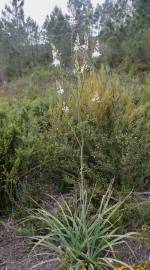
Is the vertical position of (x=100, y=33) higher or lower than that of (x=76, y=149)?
higher

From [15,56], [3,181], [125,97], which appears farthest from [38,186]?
[15,56]

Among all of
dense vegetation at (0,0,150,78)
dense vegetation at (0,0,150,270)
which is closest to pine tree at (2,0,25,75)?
dense vegetation at (0,0,150,78)

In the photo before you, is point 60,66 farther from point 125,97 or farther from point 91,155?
point 125,97

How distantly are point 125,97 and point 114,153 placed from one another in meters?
1.13

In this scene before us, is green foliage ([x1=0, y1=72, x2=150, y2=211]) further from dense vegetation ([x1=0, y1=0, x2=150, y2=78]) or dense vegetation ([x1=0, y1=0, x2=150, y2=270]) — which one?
dense vegetation ([x1=0, y1=0, x2=150, y2=78])

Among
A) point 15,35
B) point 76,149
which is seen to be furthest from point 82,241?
point 15,35

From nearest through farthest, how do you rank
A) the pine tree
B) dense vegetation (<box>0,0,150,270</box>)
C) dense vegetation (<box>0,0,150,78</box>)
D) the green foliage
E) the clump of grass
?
1. the clump of grass
2. dense vegetation (<box>0,0,150,270</box>)
3. the green foliage
4. dense vegetation (<box>0,0,150,78</box>)
5. the pine tree

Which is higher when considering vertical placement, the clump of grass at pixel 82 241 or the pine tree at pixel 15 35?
the pine tree at pixel 15 35

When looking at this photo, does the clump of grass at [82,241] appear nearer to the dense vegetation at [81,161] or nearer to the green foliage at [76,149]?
the dense vegetation at [81,161]

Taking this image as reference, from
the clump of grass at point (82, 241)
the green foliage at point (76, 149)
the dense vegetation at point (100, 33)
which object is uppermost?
the dense vegetation at point (100, 33)

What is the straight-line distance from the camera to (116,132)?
14.1ft

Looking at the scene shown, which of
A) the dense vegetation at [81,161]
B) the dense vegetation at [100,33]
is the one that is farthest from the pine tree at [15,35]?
the dense vegetation at [81,161]

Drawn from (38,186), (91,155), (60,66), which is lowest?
(38,186)

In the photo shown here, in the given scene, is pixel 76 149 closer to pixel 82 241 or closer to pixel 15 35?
pixel 82 241
